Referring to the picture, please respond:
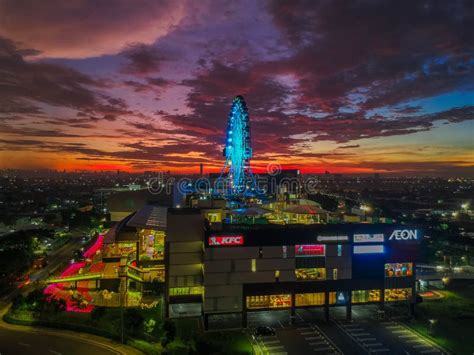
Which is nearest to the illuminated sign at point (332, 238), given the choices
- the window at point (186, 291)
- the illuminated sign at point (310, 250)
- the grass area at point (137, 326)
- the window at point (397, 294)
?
the illuminated sign at point (310, 250)

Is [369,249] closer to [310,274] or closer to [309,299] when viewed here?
[310,274]

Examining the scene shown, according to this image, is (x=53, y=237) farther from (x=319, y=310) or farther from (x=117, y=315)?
(x=319, y=310)

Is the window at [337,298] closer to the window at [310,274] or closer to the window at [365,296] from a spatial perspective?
the window at [365,296]

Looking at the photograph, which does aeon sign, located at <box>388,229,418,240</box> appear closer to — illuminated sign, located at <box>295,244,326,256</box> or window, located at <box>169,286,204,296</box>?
illuminated sign, located at <box>295,244,326,256</box>

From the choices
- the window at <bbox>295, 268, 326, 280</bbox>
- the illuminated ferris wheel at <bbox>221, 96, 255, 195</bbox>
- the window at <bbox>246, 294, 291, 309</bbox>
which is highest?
the illuminated ferris wheel at <bbox>221, 96, 255, 195</bbox>

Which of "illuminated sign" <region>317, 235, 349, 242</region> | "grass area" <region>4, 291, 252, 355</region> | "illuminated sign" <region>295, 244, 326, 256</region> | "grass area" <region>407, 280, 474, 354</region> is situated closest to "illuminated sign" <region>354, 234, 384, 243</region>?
"illuminated sign" <region>317, 235, 349, 242</region>

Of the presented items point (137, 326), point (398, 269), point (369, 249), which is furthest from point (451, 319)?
point (137, 326)
